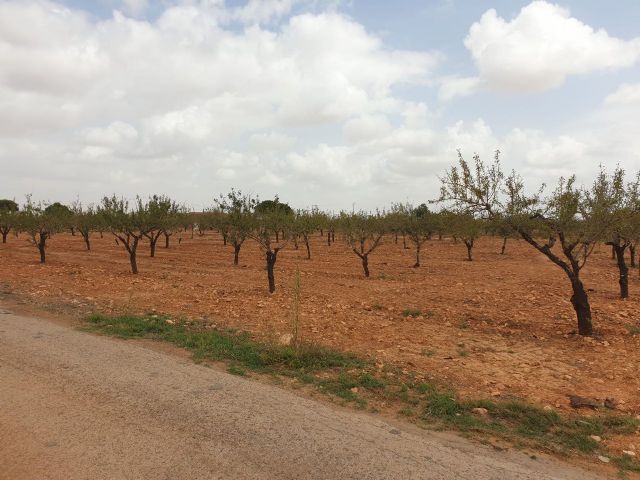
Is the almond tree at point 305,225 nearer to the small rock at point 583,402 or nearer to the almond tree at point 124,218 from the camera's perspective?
the almond tree at point 124,218

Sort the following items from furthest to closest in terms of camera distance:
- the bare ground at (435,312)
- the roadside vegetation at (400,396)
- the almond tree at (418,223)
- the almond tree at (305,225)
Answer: the almond tree at (418,223), the almond tree at (305,225), the bare ground at (435,312), the roadside vegetation at (400,396)

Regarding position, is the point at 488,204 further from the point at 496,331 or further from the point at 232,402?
the point at 232,402

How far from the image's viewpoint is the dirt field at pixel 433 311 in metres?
8.51

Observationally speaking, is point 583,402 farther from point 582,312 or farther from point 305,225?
point 305,225

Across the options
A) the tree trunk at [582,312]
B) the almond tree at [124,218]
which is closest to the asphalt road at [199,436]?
the tree trunk at [582,312]

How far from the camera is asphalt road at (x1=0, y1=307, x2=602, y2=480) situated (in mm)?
4766

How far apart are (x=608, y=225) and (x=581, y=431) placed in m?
7.15

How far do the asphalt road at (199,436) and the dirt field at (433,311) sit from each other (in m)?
2.55

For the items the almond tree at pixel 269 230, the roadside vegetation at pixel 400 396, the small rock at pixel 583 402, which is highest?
the almond tree at pixel 269 230

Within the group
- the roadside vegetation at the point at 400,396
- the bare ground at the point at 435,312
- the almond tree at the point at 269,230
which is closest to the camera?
the roadside vegetation at the point at 400,396

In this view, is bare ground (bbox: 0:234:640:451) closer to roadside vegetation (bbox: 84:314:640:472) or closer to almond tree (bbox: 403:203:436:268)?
roadside vegetation (bbox: 84:314:640:472)

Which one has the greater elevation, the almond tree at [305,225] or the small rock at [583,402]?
the almond tree at [305,225]

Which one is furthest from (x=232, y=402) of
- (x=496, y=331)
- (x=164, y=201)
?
(x=164, y=201)

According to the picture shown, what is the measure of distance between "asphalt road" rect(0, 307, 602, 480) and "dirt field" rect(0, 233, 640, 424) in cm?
255
